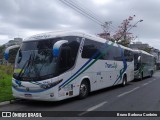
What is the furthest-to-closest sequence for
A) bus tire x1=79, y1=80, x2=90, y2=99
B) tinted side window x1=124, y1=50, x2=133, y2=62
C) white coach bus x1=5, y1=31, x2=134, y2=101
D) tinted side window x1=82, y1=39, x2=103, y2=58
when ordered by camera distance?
tinted side window x1=124, y1=50, x2=133, y2=62, tinted side window x1=82, y1=39, x2=103, y2=58, bus tire x1=79, y1=80, x2=90, y2=99, white coach bus x1=5, y1=31, x2=134, y2=101

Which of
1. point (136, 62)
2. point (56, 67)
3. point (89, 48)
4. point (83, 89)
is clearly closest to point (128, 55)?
point (136, 62)

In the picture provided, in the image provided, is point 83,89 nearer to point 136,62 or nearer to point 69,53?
point 69,53

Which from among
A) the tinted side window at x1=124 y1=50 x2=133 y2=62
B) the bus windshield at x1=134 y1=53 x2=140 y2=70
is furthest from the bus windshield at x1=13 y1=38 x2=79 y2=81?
the bus windshield at x1=134 y1=53 x2=140 y2=70

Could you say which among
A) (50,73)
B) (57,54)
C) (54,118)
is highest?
(57,54)

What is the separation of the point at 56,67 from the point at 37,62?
93 cm

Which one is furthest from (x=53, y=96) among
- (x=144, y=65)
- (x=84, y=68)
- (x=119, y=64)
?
(x=144, y=65)

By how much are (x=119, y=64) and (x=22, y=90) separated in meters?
10.5

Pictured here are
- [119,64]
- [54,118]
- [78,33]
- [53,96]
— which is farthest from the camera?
[119,64]

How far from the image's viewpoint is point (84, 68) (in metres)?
14.4

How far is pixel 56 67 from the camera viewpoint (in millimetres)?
12023

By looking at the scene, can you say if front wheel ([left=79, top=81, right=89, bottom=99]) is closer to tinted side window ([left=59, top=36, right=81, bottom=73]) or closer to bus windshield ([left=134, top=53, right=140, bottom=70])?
tinted side window ([left=59, top=36, right=81, bottom=73])

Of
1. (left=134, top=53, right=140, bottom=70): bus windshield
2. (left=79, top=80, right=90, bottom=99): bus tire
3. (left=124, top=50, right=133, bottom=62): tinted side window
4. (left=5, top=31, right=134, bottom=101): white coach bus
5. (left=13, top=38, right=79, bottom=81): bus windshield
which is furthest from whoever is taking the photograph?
(left=134, top=53, right=140, bottom=70): bus windshield

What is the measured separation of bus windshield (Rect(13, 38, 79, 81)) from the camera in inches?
472

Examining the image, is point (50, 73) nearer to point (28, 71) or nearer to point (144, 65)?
point (28, 71)
